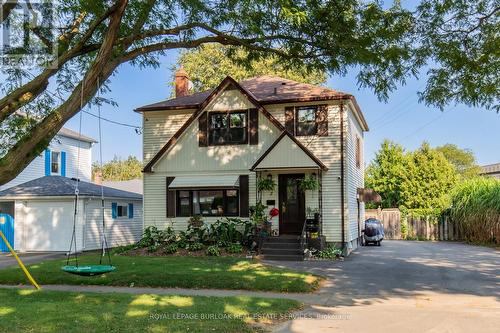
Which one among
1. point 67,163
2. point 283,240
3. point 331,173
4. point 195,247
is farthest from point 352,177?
point 67,163

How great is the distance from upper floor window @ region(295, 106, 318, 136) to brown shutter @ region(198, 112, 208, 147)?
378 centimetres

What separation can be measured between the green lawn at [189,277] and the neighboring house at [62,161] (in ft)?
42.5

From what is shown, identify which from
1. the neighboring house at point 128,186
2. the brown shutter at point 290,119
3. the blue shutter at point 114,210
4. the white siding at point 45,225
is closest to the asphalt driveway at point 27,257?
the white siding at point 45,225

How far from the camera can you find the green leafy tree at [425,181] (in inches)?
1415

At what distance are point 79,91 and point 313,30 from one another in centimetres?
539

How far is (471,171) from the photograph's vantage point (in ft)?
178

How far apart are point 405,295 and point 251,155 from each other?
33.5 feet

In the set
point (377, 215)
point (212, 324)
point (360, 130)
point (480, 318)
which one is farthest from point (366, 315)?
point (377, 215)

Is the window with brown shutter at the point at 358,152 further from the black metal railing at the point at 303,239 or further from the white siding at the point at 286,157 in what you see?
the black metal railing at the point at 303,239

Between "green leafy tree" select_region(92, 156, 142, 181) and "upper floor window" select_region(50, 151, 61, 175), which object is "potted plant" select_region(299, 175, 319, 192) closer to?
"upper floor window" select_region(50, 151, 61, 175)

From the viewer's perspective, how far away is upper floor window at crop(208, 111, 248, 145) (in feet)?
65.3

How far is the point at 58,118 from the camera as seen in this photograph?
7.30 m

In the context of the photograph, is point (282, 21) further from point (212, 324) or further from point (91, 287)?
point (91, 287)

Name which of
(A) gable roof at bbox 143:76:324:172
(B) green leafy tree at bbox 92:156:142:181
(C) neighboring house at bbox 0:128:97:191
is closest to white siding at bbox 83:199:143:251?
(A) gable roof at bbox 143:76:324:172
